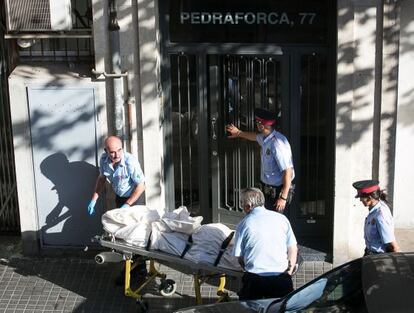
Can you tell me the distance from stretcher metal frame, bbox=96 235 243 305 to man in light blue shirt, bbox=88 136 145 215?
0.61m

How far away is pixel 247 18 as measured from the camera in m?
9.12

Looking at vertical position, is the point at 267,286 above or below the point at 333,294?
below

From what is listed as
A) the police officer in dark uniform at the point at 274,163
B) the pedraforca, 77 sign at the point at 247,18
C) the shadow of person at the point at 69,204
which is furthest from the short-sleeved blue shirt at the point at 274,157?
the shadow of person at the point at 69,204

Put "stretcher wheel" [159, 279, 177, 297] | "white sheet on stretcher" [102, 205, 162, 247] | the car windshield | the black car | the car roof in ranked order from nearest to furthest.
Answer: the car roof, the black car, the car windshield, "white sheet on stretcher" [102, 205, 162, 247], "stretcher wheel" [159, 279, 177, 297]

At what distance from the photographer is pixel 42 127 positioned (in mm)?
9242

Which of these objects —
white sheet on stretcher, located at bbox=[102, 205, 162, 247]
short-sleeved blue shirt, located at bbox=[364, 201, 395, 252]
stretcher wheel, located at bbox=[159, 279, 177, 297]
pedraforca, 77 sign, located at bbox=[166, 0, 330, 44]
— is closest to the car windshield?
short-sleeved blue shirt, located at bbox=[364, 201, 395, 252]

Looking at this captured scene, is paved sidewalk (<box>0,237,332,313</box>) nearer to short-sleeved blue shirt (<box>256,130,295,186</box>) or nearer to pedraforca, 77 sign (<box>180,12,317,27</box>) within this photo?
short-sleeved blue shirt (<box>256,130,295,186</box>)

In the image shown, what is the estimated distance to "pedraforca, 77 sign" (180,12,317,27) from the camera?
29.8 ft

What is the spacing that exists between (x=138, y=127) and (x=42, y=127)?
3.53 ft

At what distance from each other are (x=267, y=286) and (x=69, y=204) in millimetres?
3274

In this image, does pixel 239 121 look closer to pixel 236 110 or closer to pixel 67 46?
pixel 236 110

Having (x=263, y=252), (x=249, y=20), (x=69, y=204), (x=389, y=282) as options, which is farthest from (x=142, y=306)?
(x=249, y=20)

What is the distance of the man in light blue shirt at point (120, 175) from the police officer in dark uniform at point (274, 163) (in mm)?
1317

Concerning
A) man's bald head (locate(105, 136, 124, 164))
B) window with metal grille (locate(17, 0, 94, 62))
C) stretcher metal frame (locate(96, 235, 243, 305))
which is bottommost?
stretcher metal frame (locate(96, 235, 243, 305))
